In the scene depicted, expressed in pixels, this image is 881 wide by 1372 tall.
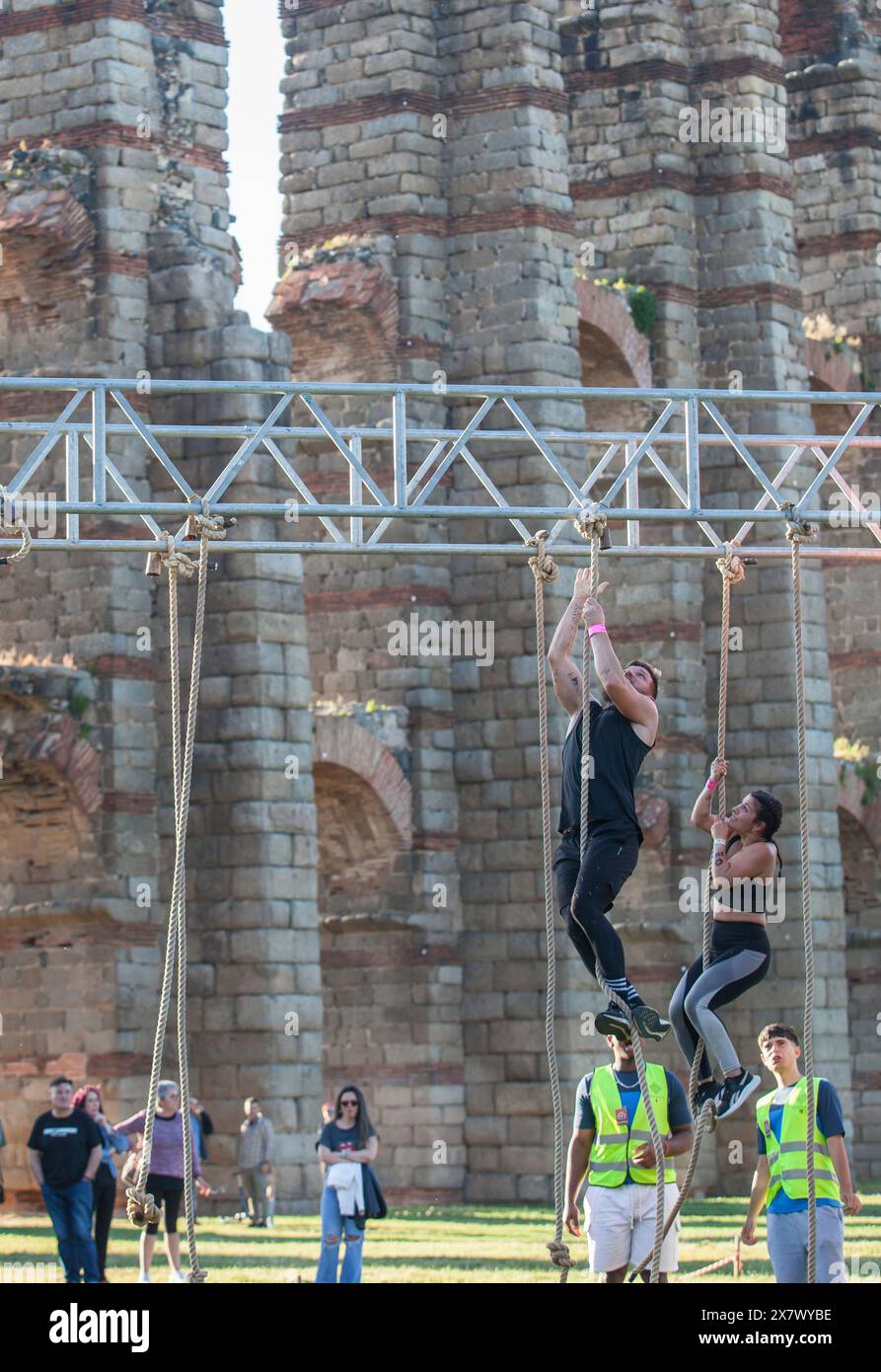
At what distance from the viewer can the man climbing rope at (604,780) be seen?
13820 mm

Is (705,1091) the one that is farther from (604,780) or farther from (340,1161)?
(340,1161)

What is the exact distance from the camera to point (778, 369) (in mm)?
27750

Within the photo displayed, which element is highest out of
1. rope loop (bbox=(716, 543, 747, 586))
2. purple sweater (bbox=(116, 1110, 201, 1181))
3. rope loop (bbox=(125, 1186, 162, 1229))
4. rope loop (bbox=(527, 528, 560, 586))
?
rope loop (bbox=(716, 543, 747, 586))

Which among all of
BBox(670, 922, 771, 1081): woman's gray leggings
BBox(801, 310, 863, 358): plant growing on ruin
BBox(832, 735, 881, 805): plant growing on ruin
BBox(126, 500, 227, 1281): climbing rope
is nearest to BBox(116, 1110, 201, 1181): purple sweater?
BBox(126, 500, 227, 1281): climbing rope

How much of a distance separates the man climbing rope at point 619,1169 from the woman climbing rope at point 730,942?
88 centimetres

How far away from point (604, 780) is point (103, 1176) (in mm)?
5619

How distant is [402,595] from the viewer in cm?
2575

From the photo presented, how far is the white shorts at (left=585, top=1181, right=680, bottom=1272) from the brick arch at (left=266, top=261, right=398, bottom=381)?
13592mm

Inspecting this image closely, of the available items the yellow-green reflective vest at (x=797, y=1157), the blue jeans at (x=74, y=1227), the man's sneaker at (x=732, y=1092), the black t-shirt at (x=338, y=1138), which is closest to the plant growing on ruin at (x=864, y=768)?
the black t-shirt at (x=338, y=1138)

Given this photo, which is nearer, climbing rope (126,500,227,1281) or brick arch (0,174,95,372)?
climbing rope (126,500,227,1281)

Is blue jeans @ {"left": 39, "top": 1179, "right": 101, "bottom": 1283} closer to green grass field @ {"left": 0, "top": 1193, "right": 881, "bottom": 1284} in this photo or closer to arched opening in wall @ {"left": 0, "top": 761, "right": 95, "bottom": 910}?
green grass field @ {"left": 0, "top": 1193, "right": 881, "bottom": 1284}

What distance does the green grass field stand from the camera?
18.2 metres
